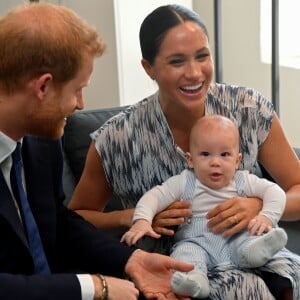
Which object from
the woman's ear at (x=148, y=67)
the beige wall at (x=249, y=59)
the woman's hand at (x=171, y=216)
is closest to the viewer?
the woman's hand at (x=171, y=216)

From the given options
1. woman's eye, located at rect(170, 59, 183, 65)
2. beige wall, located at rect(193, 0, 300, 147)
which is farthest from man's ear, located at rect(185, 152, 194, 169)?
beige wall, located at rect(193, 0, 300, 147)

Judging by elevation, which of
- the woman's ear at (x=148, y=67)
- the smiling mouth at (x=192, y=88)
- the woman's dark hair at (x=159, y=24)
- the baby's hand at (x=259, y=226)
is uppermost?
the woman's dark hair at (x=159, y=24)

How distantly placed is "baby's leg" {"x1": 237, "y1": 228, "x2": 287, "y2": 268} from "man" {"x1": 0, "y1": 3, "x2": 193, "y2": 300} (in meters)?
0.16

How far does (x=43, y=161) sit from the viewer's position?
5.01ft

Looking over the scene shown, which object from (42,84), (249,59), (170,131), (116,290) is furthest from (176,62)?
(249,59)

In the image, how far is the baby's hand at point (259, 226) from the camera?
1538 mm

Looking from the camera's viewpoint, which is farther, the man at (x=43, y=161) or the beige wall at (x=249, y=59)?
the beige wall at (x=249, y=59)

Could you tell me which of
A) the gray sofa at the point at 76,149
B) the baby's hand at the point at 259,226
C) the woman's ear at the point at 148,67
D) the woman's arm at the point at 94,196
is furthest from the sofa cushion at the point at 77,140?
the baby's hand at the point at 259,226

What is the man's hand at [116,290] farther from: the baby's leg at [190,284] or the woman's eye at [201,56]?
the woman's eye at [201,56]

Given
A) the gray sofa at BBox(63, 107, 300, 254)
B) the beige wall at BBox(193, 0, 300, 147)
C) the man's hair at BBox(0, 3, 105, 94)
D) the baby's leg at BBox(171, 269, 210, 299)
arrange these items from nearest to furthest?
the man's hair at BBox(0, 3, 105, 94)
the baby's leg at BBox(171, 269, 210, 299)
the gray sofa at BBox(63, 107, 300, 254)
the beige wall at BBox(193, 0, 300, 147)

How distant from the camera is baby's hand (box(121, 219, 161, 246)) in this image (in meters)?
1.57

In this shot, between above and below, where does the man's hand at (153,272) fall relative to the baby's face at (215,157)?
below

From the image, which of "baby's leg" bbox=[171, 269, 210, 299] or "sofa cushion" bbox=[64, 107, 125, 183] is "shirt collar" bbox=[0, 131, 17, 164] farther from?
"sofa cushion" bbox=[64, 107, 125, 183]

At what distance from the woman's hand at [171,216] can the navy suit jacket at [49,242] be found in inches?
5.7
